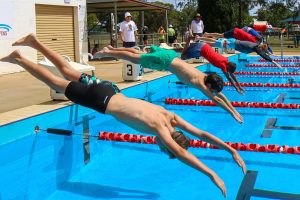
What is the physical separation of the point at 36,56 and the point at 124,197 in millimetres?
10295

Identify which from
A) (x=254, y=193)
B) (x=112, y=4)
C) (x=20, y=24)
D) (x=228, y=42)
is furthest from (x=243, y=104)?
(x=112, y=4)

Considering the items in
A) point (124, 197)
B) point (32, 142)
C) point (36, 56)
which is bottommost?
point (124, 197)

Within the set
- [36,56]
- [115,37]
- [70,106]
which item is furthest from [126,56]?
[115,37]

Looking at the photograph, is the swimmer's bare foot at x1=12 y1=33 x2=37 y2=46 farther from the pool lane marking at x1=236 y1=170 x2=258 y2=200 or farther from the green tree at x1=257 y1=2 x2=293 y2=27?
the green tree at x1=257 y1=2 x2=293 y2=27

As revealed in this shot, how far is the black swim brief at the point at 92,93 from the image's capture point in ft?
13.8

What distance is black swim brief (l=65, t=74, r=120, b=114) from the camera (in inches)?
166

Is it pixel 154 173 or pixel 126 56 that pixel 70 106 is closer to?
pixel 126 56

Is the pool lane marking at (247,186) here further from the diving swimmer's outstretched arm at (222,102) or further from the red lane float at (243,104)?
the red lane float at (243,104)

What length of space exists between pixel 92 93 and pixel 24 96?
510 centimetres

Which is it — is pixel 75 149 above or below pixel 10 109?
below

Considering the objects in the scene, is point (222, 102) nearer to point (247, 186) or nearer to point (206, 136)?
point (247, 186)

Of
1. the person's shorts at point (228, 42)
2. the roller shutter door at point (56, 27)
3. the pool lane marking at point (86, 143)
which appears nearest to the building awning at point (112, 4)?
the roller shutter door at point (56, 27)

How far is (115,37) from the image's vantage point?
721 inches

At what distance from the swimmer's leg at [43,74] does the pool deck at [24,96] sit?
165 cm
